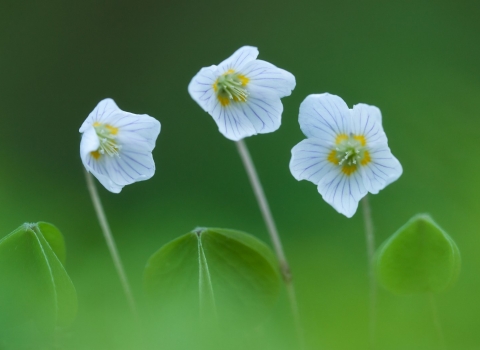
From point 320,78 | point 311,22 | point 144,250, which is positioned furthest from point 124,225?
point 311,22

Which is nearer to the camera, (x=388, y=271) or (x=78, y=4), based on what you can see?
(x=388, y=271)

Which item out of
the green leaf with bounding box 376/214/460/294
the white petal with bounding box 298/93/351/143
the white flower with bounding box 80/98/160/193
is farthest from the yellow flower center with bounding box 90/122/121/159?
the green leaf with bounding box 376/214/460/294

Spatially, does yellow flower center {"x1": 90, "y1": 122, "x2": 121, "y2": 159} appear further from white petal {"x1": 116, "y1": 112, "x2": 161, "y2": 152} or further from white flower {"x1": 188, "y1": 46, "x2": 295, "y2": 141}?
white flower {"x1": 188, "y1": 46, "x2": 295, "y2": 141}

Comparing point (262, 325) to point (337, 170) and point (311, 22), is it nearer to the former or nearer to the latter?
point (337, 170)

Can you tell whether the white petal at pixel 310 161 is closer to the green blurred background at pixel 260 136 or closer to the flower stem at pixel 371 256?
the flower stem at pixel 371 256

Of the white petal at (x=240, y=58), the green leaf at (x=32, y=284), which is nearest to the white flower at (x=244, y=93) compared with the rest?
the white petal at (x=240, y=58)

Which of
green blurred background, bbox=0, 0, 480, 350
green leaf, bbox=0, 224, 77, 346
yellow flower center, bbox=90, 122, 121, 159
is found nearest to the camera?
green leaf, bbox=0, 224, 77, 346
